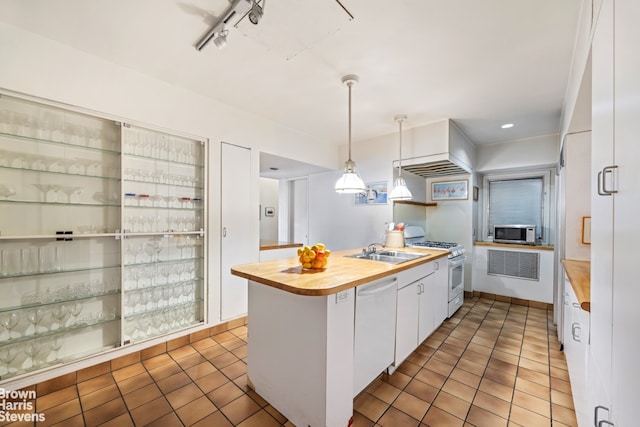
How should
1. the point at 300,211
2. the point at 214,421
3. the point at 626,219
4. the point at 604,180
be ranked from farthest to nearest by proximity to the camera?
1. the point at 300,211
2. the point at 214,421
3. the point at 604,180
4. the point at 626,219

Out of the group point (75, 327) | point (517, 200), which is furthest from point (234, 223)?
point (517, 200)

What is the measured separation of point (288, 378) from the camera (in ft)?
5.26

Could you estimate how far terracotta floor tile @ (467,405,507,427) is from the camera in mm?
1596

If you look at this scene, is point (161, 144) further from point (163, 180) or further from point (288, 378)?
point (288, 378)

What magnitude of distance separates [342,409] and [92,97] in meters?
2.84

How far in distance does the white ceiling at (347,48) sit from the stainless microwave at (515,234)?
1653mm

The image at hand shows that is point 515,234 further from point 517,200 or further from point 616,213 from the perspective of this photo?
point 616,213

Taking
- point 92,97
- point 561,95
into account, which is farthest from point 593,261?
point 92,97

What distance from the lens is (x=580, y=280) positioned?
1.56m

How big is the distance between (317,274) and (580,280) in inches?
62.5

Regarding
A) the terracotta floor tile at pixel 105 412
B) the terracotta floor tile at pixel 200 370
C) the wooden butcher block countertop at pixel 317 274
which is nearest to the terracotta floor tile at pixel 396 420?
the wooden butcher block countertop at pixel 317 274

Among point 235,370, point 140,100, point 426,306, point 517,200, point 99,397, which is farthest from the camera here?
point 517,200

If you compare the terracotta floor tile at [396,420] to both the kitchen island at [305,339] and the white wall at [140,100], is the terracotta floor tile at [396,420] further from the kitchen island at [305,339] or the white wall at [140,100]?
the white wall at [140,100]

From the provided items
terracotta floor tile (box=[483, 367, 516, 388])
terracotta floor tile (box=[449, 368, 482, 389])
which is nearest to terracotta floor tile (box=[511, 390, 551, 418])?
terracotta floor tile (box=[483, 367, 516, 388])
